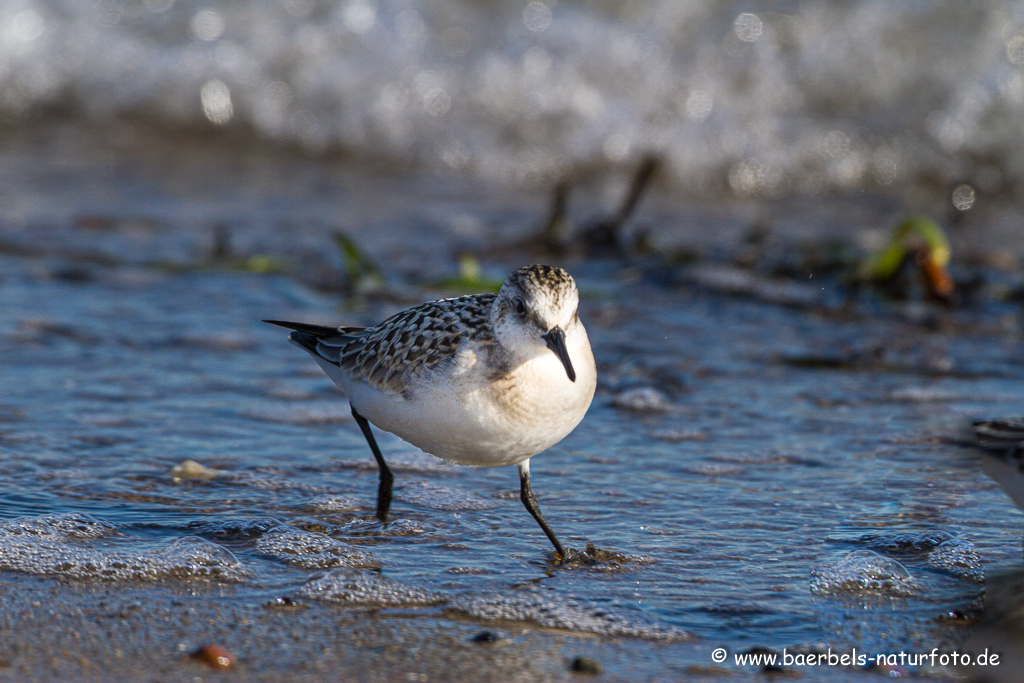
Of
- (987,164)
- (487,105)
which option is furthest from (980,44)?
(487,105)

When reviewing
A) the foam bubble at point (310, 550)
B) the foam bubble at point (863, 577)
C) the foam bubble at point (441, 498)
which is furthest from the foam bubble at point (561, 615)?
the foam bubble at point (441, 498)

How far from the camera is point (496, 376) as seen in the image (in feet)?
12.7

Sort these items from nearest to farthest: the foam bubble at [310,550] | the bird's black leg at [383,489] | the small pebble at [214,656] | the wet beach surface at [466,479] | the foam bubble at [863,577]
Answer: the small pebble at [214,656], the wet beach surface at [466,479], the foam bubble at [863,577], the foam bubble at [310,550], the bird's black leg at [383,489]

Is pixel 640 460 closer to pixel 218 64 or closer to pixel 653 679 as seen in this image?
pixel 653 679

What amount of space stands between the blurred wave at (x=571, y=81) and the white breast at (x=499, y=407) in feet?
24.6

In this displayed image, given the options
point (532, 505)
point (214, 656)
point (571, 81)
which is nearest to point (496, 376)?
point (532, 505)

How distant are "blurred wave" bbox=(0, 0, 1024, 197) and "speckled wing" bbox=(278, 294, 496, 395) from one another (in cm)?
703

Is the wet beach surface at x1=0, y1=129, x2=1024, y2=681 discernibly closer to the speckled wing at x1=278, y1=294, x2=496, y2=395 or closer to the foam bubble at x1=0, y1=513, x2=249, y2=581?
the foam bubble at x1=0, y1=513, x2=249, y2=581

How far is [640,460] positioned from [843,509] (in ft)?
3.03

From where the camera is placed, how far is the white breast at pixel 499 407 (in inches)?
152

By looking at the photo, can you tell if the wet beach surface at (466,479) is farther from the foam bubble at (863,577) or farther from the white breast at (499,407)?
the white breast at (499,407)

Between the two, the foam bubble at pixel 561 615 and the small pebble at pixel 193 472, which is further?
the small pebble at pixel 193 472

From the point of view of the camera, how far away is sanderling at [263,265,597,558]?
3844 mm

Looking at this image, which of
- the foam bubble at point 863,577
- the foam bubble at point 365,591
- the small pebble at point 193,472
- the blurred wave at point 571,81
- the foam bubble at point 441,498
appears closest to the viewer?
the foam bubble at point 365,591
